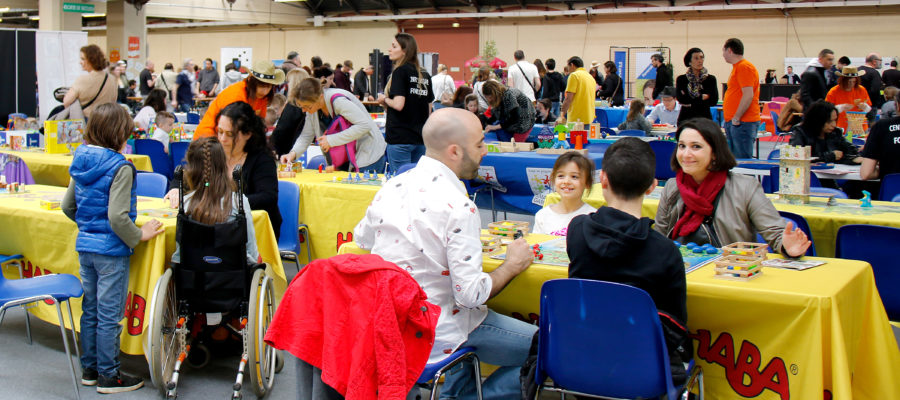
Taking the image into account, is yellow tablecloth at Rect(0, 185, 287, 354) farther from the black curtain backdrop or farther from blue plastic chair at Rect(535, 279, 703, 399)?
the black curtain backdrop

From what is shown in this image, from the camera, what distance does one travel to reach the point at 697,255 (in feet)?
9.34

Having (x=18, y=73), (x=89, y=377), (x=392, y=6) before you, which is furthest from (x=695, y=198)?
(x=392, y=6)

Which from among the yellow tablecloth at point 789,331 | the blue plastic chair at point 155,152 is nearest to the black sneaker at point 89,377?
the yellow tablecloth at point 789,331

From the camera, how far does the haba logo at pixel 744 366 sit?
2.39 m

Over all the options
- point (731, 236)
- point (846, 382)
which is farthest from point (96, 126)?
point (846, 382)

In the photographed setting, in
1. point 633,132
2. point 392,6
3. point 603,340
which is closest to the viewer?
point 603,340

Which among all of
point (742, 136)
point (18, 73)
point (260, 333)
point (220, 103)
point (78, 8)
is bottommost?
point (260, 333)

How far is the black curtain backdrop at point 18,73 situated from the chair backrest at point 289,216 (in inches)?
282

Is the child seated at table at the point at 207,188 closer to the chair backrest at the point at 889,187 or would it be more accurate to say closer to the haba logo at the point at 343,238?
the haba logo at the point at 343,238

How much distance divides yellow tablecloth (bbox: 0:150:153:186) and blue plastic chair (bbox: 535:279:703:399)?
458 centimetres

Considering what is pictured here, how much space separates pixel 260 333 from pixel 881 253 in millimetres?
2450

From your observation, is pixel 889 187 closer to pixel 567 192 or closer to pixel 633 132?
pixel 567 192

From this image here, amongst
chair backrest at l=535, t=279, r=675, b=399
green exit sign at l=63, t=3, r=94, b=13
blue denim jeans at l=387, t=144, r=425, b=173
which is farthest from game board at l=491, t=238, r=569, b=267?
green exit sign at l=63, t=3, r=94, b=13

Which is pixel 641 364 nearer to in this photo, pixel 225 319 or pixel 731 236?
pixel 731 236
